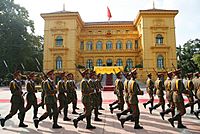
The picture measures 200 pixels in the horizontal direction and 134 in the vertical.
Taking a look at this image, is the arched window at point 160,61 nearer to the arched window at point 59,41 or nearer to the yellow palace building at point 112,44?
the yellow palace building at point 112,44

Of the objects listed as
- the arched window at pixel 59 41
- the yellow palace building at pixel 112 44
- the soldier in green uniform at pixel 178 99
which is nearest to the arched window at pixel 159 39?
the yellow palace building at pixel 112 44

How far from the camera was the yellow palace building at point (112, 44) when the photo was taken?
139 feet

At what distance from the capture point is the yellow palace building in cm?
4244

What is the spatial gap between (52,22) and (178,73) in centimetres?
3887

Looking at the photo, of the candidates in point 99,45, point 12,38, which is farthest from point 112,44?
point 12,38

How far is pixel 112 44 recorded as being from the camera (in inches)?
1807

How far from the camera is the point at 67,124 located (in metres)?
8.60

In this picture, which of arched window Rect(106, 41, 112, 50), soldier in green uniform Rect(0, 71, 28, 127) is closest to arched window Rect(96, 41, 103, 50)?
arched window Rect(106, 41, 112, 50)

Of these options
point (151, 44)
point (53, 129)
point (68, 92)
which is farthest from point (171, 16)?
point (53, 129)

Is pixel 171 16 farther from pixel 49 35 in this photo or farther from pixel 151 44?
pixel 49 35

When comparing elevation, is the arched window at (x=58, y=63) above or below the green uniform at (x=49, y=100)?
above

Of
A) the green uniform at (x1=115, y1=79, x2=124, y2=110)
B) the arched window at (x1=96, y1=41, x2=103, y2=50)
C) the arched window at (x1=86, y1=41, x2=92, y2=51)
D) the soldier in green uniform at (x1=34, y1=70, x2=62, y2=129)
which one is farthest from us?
the arched window at (x1=86, y1=41, x2=92, y2=51)

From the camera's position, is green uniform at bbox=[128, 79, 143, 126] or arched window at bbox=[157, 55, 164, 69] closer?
green uniform at bbox=[128, 79, 143, 126]

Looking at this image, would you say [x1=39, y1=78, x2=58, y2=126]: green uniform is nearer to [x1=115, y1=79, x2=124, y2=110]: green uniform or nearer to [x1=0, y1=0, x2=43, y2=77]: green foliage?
[x1=115, y1=79, x2=124, y2=110]: green uniform
